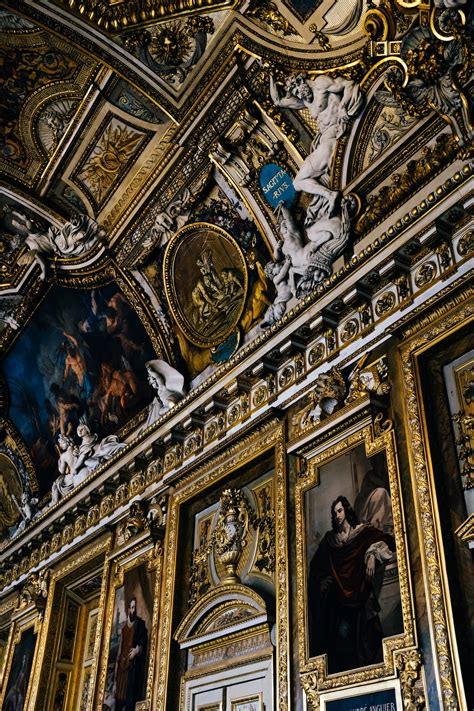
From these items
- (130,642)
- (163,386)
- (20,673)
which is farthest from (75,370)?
(130,642)

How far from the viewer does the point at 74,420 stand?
13.9 m

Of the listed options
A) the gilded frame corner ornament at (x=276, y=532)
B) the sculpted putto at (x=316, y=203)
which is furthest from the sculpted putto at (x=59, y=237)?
the gilded frame corner ornament at (x=276, y=532)

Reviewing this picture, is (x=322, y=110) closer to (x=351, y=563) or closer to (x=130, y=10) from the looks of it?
(x=130, y=10)

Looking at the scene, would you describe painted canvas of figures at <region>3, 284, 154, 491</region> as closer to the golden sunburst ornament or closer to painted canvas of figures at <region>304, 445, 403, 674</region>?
the golden sunburst ornament

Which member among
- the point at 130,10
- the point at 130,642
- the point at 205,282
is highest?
the point at 130,10

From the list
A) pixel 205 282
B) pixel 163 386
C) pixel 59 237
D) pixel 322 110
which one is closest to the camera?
pixel 322 110

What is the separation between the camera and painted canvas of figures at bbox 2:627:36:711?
11906 mm

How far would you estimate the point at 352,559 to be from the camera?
6.38 metres

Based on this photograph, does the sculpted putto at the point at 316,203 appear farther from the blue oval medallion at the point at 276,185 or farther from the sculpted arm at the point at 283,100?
the blue oval medallion at the point at 276,185

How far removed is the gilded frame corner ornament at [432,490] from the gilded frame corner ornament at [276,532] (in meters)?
1.85

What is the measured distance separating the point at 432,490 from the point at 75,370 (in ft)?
30.0

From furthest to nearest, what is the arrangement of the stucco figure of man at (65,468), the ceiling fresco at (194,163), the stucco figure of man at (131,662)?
the stucco figure of man at (65,468) < the stucco figure of man at (131,662) < the ceiling fresco at (194,163)

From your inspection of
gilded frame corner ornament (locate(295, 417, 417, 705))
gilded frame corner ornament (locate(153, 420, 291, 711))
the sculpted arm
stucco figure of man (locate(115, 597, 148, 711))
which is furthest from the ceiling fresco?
stucco figure of man (locate(115, 597, 148, 711))

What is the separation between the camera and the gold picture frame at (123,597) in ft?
28.7
